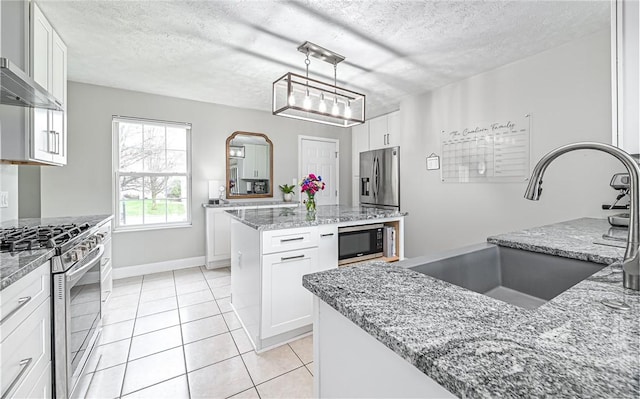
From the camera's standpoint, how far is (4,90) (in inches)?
62.7

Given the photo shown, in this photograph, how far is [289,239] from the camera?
2.06 m

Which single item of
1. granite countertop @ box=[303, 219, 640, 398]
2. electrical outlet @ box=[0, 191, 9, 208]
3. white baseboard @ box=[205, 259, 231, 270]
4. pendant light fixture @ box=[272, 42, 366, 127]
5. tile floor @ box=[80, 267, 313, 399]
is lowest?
tile floor @ box=[80, 267, 313, 399]

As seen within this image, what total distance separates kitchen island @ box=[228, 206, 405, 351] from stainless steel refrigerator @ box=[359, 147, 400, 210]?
2230 mm

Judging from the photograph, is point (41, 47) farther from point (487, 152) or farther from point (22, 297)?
point (487, 152)

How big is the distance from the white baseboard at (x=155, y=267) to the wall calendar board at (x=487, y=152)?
3729 millimetres

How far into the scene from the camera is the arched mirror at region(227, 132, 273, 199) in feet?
14.7

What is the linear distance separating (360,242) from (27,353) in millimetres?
2053

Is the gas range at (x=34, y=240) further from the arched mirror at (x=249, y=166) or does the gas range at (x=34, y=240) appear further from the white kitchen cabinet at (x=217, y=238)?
the arched mirror at (x=249, y=166)

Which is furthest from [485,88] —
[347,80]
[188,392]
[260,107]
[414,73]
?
[188,392]

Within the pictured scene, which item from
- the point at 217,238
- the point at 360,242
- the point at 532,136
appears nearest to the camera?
the point at 360,242

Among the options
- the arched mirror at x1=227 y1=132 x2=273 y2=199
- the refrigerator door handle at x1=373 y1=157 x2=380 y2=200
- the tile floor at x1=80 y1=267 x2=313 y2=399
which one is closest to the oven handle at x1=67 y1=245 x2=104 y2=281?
the tile floor at x1=80 y1=267 x2=313 y2=399

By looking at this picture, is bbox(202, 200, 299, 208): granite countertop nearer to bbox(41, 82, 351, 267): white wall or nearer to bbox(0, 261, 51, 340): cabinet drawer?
bbox(41, 82, 351, 267): white wall

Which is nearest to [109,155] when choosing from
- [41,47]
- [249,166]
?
[41,47]

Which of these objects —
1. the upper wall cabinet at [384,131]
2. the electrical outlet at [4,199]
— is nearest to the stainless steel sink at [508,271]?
the electrical outlet at [4,199]
